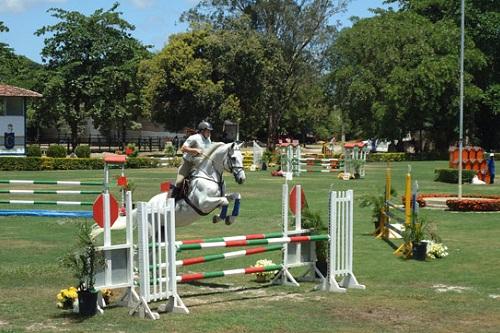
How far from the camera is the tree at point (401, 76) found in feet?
168

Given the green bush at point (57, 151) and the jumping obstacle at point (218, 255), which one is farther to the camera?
the green bush at point (57, 151)

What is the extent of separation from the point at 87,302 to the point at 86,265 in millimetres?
424

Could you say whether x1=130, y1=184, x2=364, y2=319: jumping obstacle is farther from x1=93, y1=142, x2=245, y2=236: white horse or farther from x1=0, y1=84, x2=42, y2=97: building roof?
x1=0, y1=84, x2=42, y2=97: building roof

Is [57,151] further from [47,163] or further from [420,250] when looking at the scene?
[420,250]

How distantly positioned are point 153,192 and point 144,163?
1934 centimetres

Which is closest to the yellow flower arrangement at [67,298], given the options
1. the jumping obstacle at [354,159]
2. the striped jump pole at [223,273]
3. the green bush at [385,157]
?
the striped jump pole at [223,273]

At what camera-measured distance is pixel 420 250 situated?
12102 millimetres

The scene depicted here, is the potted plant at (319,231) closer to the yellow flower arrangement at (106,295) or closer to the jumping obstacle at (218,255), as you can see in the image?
the jumping obstacle at (218,255)

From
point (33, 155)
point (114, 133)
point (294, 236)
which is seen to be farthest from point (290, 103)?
point (294, 236)

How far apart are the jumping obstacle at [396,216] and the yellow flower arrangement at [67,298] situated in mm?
6108

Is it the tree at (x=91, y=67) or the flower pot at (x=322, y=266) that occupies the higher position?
the tree at (x=91, y=67)

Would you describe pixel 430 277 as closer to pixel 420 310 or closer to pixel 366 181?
pixel 420 310

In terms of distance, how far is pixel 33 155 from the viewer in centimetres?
4525

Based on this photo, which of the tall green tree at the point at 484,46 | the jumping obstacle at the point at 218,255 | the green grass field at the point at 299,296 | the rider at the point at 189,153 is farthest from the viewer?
the tall green tree at the point at 484,46
